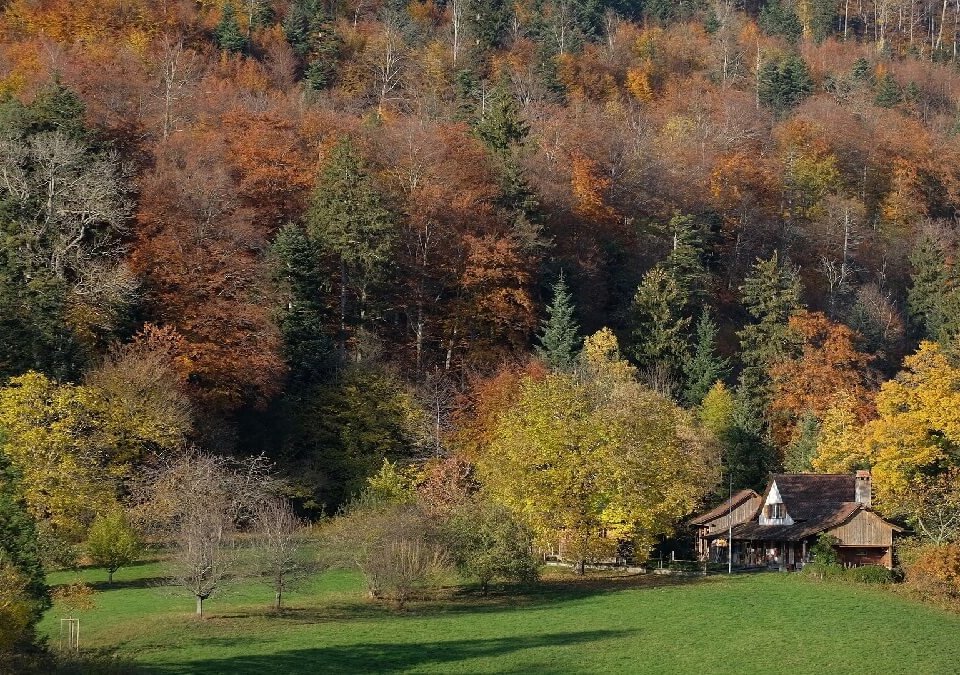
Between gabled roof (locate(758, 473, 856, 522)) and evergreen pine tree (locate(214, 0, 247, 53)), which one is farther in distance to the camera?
evergreen pine tree (locate(214, 0, 247, 53))

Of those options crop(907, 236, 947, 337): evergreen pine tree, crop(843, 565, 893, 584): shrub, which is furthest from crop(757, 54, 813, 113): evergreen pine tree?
crop(843, 565, 893, 584): shrub

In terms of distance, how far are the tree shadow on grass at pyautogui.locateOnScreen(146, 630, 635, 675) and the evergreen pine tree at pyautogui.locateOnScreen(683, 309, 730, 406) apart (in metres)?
39.0

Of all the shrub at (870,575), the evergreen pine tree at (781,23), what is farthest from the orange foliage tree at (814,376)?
the evergreen pine tree at (781,23)

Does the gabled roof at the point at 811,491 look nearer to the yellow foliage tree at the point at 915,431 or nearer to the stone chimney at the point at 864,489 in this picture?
the stone chimney at the point at 864,489

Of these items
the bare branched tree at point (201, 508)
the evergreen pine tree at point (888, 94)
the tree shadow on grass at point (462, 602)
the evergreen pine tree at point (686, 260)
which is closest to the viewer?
the bare branched tree at point (201, 508)

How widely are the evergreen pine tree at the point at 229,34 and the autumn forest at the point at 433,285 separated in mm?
303

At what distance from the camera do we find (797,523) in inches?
2391

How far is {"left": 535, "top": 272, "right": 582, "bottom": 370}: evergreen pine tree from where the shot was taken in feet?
218

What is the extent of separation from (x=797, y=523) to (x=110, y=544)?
33.6 metres

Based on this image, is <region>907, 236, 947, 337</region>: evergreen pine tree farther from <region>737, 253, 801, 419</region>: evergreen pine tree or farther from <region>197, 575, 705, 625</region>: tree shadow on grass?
<region>197, 575, 705, 625</region>: tree shadow on grass

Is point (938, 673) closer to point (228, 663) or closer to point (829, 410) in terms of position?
point (228, 663)

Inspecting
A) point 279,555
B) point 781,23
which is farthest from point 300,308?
point 781,23

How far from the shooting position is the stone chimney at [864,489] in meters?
59.4

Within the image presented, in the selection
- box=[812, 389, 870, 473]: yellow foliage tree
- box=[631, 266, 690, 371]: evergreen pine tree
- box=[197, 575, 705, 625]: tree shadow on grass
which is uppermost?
box=[631, 266, 690, 371]: evergreen pine tree
